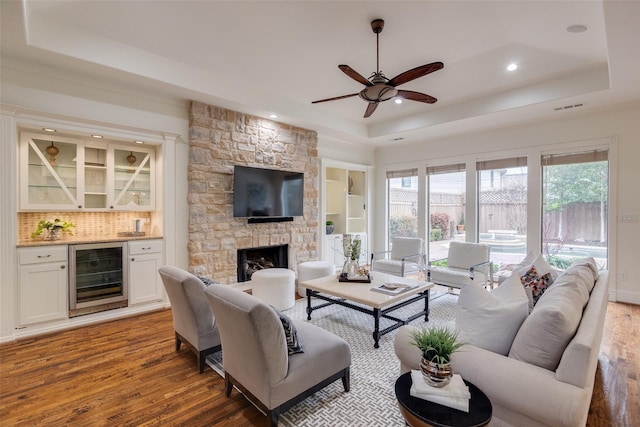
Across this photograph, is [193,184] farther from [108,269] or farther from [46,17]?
[46,17]

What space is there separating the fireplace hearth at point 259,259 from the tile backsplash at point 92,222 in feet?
4.51

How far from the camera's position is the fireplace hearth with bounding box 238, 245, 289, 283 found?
498 centimetres

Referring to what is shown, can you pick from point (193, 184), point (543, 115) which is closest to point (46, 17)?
point (193, 184)

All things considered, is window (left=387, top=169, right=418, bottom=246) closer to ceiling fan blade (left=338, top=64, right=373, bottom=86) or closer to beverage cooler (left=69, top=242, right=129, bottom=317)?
ceiling fan blade (left=338, top=64, right=373, bottom=86)

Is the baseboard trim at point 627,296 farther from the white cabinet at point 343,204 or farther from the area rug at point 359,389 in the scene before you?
the white cabinet at point 343,204

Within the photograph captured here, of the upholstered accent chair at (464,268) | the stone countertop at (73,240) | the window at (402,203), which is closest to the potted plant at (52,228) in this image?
the stone countertop at (73,240)

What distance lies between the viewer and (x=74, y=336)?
329 centimetres

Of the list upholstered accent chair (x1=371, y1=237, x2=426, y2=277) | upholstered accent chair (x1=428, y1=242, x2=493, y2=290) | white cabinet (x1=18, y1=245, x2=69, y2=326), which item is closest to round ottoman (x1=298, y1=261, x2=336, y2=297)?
upholstered accent chair (x1=371, y1=237, x2=426, y2=277)

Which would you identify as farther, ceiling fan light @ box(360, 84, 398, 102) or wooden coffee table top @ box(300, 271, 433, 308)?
wooden coffee table top @ box(300, 271, 433, 308)

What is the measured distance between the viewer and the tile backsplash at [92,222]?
355 centimetres

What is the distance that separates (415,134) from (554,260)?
3.13 m

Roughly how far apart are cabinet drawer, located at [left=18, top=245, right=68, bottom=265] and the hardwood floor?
31.7 inches

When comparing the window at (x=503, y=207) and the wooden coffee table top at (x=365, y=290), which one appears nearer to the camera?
the wooden coffee table top at (x=365, y=290)

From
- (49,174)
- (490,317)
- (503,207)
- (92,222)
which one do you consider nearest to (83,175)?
(49,174)
